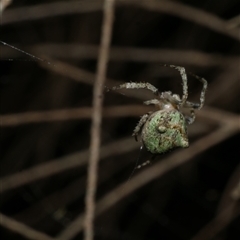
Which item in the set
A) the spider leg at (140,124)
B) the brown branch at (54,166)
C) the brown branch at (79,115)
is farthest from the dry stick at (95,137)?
the brown branch at (54,166)

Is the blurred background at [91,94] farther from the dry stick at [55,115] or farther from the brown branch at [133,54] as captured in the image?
the dry stick at [55,115]

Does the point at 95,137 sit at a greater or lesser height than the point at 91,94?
lesser

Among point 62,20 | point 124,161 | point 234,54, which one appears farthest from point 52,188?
point 234,54

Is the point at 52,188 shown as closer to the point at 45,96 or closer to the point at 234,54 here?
the point at 45,96

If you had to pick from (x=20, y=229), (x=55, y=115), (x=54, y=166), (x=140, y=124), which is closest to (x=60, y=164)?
(x=54, y=166)

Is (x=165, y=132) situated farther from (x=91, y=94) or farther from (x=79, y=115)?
(x=91, y=94)

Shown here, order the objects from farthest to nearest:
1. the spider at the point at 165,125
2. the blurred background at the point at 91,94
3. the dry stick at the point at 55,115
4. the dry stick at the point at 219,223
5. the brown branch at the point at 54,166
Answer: the blurred background at the point at 91,94
the dry stick at the point at 219,223
the brown branch at the point at 54,166
the dry stick at the point at 55,115
the spider at the point at 165,125
